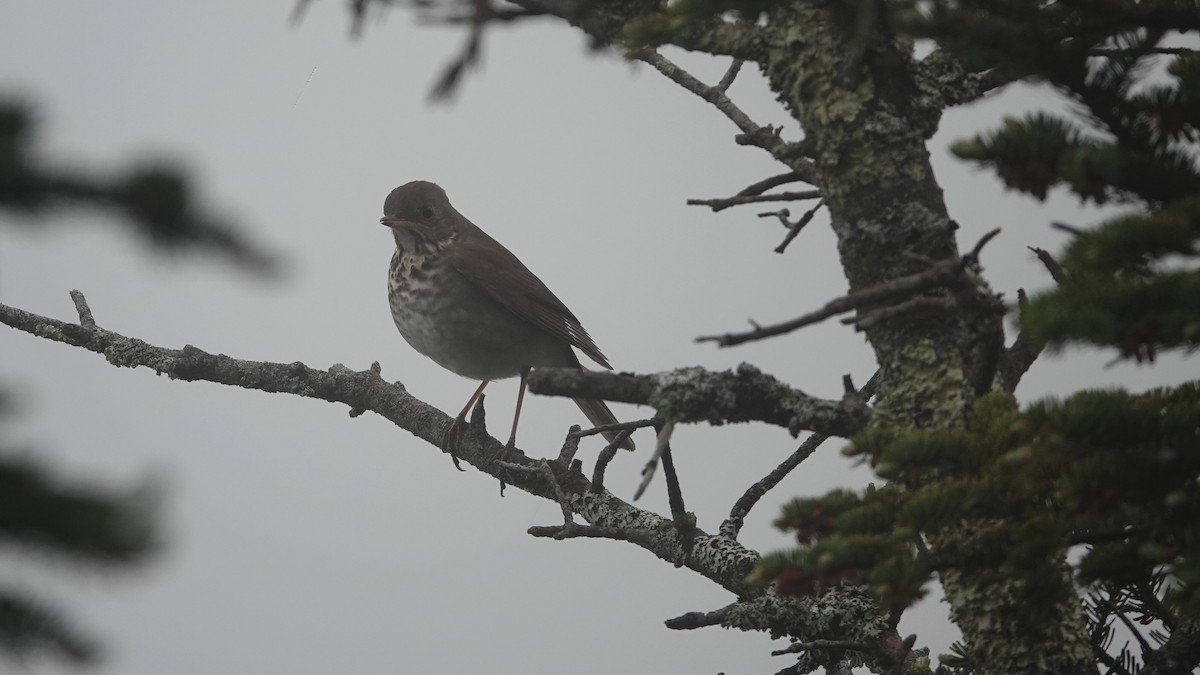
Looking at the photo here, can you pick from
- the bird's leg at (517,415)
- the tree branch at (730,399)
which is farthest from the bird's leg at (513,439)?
the tree branch at (730,399)

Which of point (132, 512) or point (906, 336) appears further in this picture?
point (906, 336)

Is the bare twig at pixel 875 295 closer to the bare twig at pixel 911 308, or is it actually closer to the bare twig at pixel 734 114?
the bare twig at pixel 911 308

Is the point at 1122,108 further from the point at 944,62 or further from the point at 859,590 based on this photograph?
the point at 859,590

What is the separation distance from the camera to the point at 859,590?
119 inches

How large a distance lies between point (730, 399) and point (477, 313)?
3419mm

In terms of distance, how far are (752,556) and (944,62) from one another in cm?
138

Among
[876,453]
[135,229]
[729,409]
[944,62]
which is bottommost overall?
[135,229]


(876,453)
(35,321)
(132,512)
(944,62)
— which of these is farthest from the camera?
(35,321)

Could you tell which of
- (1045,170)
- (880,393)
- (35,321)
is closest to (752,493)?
(880,393)

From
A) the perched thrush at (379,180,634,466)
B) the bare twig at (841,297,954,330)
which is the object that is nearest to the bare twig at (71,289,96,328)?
the perched thrush at (379,180,634,466)

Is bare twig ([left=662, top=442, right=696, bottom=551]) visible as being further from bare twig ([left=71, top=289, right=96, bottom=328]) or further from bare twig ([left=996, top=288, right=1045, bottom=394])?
bare twig ([left=71, top=289, right=96, bottom=328])

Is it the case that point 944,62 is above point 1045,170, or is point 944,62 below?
above

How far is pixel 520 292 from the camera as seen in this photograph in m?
5.88

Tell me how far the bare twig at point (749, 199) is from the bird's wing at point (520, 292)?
2855 millimetres
